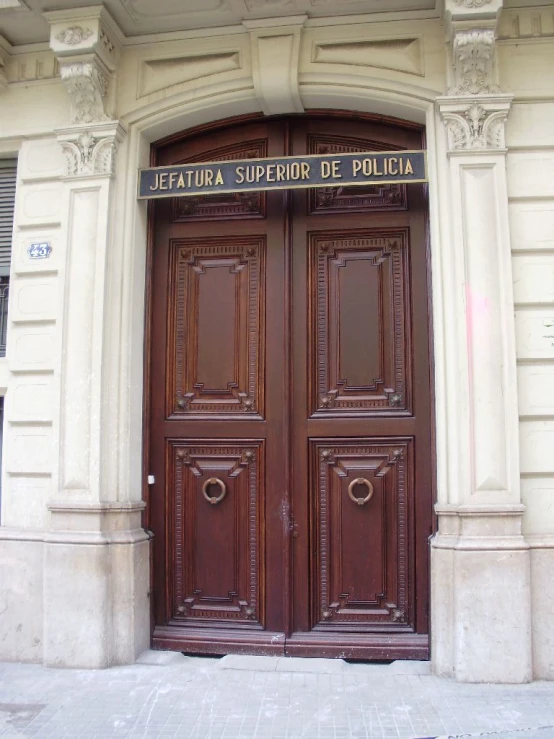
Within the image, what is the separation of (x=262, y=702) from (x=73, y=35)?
5101 millimetres

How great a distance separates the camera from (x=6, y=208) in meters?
6.06

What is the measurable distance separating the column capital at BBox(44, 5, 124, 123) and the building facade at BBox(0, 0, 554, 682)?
2cm

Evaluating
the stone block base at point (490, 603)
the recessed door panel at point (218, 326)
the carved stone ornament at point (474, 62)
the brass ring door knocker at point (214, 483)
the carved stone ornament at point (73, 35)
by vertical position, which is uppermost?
the carved stone ornament at point (73, 35)

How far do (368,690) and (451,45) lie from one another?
15.4 ft

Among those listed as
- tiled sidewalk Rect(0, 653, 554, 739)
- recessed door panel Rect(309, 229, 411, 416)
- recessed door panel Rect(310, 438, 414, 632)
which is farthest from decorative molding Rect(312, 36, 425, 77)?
tiled sidewalk Rect(0, 653, 554, 739)

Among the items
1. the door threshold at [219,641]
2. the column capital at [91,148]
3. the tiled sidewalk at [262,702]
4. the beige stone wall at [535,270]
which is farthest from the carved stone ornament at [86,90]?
the tiled sidewalk at [262,702]

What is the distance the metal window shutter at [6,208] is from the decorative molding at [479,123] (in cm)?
372

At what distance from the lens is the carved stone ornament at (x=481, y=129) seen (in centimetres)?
515

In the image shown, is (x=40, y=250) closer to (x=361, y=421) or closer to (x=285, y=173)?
(x=285, y=173)

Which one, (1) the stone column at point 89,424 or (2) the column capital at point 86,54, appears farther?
(2) the column capital at point 86,54

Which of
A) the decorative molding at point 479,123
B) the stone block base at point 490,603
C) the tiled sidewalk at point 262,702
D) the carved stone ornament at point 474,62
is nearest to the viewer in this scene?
the tiled sidewalk at point 262,702

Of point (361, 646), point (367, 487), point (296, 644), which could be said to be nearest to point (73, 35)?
point (367, 487)

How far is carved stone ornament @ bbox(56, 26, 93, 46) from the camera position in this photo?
542 cm

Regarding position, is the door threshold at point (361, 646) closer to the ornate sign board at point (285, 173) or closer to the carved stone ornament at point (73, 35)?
the ornate sign board at point (285, 173)
